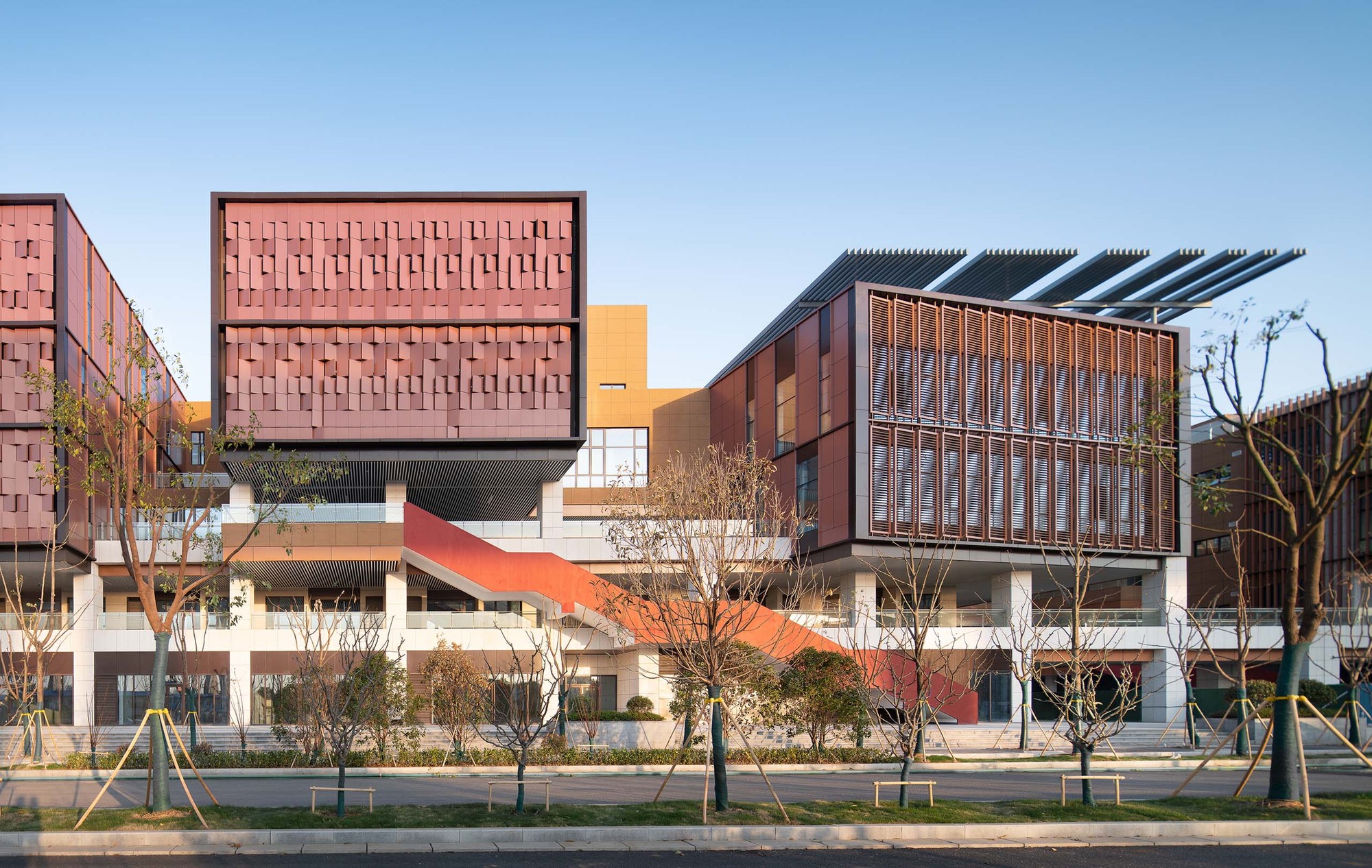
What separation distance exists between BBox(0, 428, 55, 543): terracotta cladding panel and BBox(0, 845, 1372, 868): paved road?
3447 centimetres

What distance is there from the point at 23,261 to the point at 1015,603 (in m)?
42.5

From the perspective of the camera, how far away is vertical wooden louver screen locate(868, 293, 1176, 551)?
2103 inches

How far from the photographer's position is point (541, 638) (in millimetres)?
46531

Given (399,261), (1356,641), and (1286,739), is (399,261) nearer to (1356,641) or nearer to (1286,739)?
(1286,739)

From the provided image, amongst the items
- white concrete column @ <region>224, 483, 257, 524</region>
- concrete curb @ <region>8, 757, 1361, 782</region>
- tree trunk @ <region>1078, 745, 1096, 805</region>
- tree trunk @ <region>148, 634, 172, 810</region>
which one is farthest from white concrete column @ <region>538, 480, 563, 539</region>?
tree trunk @ <region>1078, 745, 1096, 805</region>

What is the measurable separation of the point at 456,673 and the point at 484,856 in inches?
727

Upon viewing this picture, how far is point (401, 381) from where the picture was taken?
52438mm

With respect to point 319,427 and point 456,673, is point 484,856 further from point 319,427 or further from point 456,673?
point 319,427

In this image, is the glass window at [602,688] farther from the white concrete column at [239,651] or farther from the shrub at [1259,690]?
the shrub at [1259,690]

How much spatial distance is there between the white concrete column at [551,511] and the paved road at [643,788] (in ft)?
77.5

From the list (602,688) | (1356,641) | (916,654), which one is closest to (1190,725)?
(1356,641)

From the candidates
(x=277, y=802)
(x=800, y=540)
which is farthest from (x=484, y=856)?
(x=800, y=540)

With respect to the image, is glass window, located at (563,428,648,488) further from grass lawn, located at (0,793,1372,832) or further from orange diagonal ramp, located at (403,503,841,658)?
grass lawn, located at (0,793,1372,832)

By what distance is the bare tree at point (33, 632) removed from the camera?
3369cm
